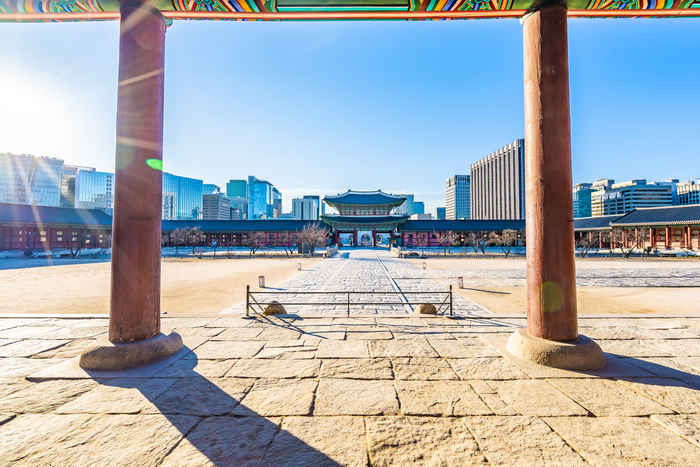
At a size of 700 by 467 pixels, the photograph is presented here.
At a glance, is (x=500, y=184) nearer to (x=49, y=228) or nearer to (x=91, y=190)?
(x=49, y=228)

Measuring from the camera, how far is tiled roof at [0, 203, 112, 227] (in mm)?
32844

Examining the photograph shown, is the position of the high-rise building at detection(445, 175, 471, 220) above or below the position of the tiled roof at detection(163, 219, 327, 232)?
above

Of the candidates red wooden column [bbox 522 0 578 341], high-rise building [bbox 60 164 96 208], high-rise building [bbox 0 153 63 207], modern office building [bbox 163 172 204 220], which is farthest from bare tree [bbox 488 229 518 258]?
modern office building [bbox 163 172 204 220]

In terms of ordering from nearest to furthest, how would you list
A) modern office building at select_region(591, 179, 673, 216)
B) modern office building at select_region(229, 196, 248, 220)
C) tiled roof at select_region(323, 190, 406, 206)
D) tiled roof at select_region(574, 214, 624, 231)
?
tiled roof at select_region(574, 214, 624, 231)
tiled roof at select_region(323, 190, 406, 206)
modern office building at select_region(591, 179, 673, 216)
modern office building at select_region(229, 196, 248, 220)

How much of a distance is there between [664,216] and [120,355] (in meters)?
50.8

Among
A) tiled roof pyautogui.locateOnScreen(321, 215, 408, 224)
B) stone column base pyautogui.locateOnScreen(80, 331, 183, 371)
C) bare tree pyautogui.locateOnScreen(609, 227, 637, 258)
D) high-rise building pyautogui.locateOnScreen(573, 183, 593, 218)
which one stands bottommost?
stone column base pyautogui.locateOnScreen(80, 331, 183, 371)

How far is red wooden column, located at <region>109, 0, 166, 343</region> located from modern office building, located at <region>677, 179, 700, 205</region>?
16382 centimetres

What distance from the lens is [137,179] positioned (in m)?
4.02

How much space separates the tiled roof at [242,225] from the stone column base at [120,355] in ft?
134

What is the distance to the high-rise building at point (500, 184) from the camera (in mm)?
88875

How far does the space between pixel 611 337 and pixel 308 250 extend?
29.3m

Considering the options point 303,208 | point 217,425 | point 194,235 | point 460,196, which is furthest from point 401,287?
point 303,208

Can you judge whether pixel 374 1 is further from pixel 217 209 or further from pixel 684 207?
pixel 217 209

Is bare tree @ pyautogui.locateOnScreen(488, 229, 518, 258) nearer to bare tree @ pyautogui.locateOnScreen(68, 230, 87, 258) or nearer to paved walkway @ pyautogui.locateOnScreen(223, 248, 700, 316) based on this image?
paved walkway @ pyautogui.locateOnScreen(223, 248, 700, 316)
